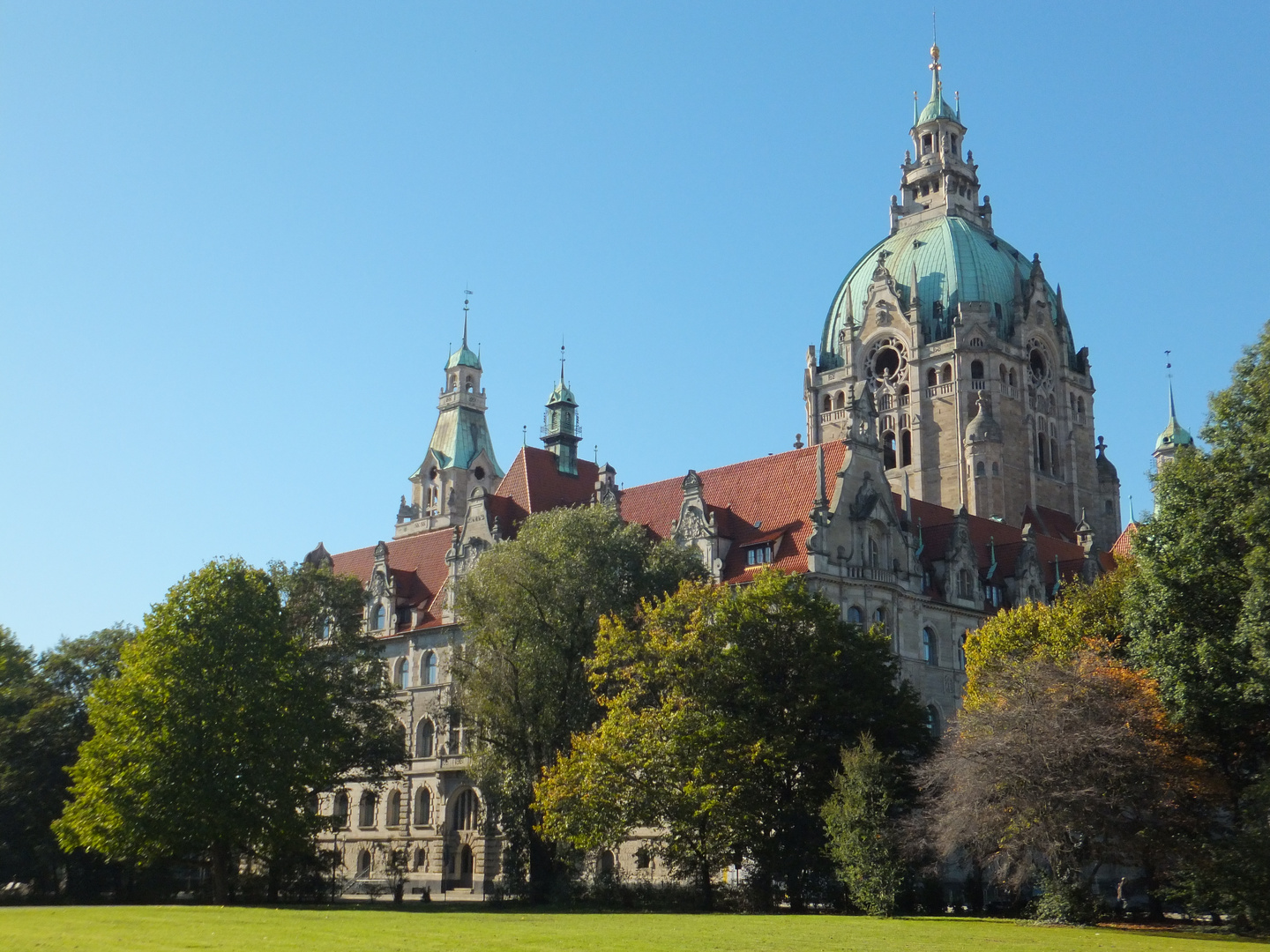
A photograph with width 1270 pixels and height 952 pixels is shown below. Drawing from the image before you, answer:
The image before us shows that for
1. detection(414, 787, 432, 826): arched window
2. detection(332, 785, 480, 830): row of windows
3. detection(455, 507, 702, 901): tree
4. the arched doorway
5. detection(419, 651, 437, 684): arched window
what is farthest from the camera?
detection(419, 651, 437, 684): arched window

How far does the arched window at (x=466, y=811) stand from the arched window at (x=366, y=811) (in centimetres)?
684

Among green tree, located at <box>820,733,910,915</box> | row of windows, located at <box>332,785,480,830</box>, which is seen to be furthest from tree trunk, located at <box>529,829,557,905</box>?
row of windows, located at <box>332,785,480,830</box>

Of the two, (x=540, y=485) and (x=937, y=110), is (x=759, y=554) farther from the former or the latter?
(x=937, y=110)

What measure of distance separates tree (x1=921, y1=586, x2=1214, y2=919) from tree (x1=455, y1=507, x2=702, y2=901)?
15.8m

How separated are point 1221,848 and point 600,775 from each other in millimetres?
20281

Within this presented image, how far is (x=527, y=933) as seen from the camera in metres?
35.4

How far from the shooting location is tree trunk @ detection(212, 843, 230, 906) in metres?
55.1

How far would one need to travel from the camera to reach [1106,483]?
111m

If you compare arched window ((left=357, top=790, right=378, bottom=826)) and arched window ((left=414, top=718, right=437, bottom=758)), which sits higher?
arched window ((left=414, top=718, right=437, bottom=758))

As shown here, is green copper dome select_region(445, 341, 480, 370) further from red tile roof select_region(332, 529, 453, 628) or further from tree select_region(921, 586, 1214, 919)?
tree select_region(921, 586, 1214, 919)

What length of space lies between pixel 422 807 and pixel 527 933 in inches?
1747

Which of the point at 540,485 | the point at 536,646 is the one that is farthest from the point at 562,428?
the point at 536,646

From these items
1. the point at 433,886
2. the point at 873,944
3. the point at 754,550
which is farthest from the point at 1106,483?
the point at 873,944

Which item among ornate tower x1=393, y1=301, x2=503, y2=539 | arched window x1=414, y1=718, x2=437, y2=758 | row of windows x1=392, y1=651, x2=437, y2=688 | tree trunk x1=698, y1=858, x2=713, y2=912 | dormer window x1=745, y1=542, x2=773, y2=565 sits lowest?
tree trunk x1=698, y1=858, x2=713, y2=912
